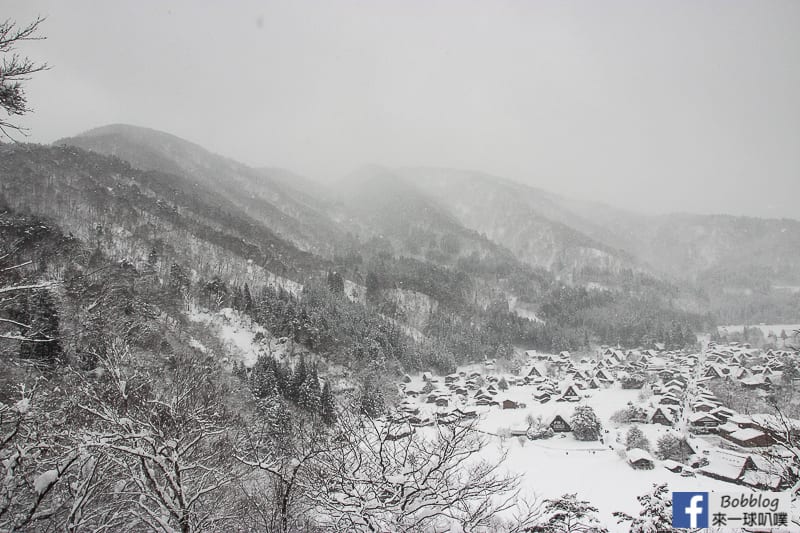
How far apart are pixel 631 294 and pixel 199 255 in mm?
161966

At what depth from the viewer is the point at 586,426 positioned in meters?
38.3

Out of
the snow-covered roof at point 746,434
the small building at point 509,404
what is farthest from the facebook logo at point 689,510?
the small building at point 509,404

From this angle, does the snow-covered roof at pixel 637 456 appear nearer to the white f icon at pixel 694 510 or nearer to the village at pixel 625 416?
the village at pixel 625 416

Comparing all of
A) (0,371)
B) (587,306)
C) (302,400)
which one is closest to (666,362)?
(587,306)

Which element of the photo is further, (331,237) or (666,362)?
(331,237)

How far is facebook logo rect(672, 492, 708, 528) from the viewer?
13.5 metres

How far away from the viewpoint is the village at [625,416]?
26.5 metres

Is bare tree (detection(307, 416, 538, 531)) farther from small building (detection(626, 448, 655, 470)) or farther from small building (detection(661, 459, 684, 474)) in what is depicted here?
small building (detection(661, 459, 684, 474))

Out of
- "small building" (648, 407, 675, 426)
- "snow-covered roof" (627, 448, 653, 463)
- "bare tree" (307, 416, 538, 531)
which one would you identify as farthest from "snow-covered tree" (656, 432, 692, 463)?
"bare tree" (307, 416, 538, 531)

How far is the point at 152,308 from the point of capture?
5341 centimetres

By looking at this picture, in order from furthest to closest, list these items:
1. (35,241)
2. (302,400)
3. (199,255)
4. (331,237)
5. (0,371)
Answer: (331,237) → (199,255) → (35,241) → (302,400) → (0,371)

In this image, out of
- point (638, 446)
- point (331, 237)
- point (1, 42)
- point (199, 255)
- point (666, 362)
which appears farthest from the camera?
point (331, 237)

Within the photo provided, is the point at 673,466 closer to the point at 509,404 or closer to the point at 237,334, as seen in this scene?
the point at 509,404

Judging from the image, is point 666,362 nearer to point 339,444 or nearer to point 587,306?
point 587,306
